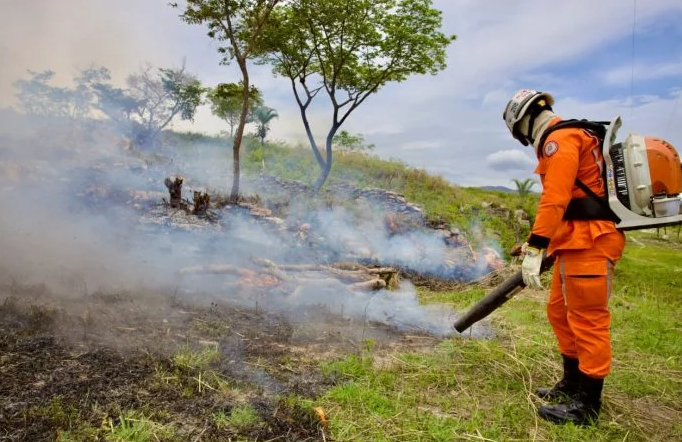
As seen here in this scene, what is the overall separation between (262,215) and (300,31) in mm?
7666

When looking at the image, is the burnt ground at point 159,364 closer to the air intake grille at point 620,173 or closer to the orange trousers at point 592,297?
the orange trousers at point 592,297

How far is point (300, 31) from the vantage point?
14.4 metres

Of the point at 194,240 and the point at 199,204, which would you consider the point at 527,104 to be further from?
the point at 199,204

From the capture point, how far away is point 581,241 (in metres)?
2.91

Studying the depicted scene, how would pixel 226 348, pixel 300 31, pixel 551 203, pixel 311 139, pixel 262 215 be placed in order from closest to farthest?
1. pixel 551 203
2. pixel 226 348
3. pixel 262 215
4. pixel 300 31
5. pixel 311 139

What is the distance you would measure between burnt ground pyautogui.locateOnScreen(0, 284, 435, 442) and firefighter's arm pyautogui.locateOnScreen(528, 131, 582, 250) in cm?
195

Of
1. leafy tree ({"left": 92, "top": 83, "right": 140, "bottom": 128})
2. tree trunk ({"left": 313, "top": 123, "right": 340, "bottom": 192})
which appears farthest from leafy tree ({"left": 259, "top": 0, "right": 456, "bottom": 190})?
leafy tree ({"left": 92, "top": 83, "right": 140, "bottom": 128})

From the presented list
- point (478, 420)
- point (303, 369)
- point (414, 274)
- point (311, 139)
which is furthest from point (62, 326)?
point (311, 139)

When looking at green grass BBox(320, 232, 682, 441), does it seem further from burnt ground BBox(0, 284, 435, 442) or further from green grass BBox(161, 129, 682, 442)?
burnt ground BBox(0, 284, 435, 442)

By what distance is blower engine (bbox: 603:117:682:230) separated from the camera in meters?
2.83

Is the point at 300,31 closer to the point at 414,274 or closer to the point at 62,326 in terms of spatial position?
the point at 414,274

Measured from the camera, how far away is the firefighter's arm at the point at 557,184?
2.86m

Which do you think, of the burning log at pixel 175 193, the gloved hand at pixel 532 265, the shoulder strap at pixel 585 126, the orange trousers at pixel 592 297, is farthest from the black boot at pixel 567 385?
the burning log at pixel 175 193

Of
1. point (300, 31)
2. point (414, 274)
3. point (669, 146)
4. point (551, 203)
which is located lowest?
point (414, 274)
